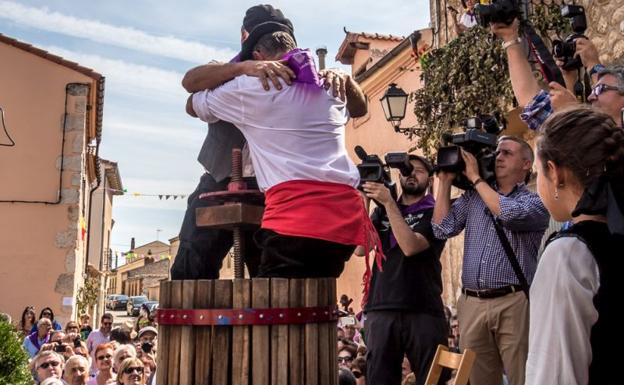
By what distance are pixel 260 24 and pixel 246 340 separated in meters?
1.31

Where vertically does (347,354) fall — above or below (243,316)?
below

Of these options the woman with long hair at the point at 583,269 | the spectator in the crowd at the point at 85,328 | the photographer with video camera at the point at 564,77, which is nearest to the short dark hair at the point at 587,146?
the woman with long hair at the point at 583,269

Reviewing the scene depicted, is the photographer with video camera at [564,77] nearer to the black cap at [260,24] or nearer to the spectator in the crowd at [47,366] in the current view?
the black cap at [260,24]

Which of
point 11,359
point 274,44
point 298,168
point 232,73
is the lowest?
point 11,359

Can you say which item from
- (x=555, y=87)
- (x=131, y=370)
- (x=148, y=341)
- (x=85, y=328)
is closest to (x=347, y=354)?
(x=131, y=370)

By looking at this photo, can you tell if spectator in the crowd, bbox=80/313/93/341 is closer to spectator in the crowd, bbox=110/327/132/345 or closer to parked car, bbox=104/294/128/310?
spectator in the crowd, bbox=110/327/132/345

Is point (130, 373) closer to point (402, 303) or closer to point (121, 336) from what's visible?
point (402, 303)

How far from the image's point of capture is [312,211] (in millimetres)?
2770

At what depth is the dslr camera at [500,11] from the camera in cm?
360

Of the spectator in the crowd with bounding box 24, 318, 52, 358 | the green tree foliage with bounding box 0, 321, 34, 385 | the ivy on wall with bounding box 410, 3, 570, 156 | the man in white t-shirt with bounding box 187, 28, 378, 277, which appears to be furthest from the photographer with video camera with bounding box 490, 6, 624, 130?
the spectator in the crowd with bounding box 24, 318, 52, 358

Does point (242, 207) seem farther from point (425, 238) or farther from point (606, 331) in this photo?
point (425, 238)

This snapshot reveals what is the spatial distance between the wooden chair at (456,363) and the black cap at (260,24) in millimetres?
1561

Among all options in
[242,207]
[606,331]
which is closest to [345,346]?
[242,207]

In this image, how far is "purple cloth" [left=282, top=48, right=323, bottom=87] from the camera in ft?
9.20
